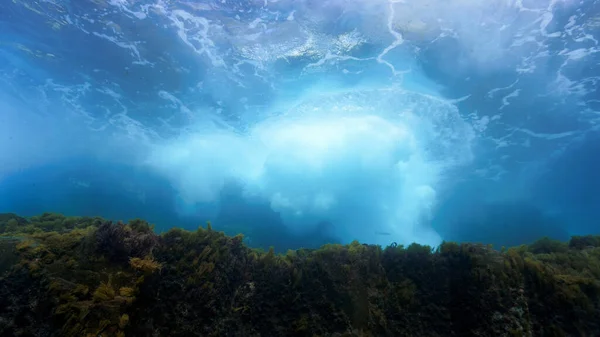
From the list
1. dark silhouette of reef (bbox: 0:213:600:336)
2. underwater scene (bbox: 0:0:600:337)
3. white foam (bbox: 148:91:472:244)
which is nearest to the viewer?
dark silhouette of reef (bbox: 0:213:600:336)

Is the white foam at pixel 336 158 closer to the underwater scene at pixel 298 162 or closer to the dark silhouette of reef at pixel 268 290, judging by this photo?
the underwater scene at pixel 298 162

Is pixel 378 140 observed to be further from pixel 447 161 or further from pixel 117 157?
pixel 117 157

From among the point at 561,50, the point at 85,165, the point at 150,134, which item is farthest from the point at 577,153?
the point at 85,165

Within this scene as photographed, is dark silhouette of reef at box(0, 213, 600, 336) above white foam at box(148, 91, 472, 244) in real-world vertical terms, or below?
below

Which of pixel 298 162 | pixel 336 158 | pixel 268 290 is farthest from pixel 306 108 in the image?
pixel 268 290

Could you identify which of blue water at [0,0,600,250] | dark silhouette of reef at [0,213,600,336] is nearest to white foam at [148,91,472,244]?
blue water at [0,0,600,250]

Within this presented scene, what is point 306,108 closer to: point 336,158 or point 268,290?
point 336,158

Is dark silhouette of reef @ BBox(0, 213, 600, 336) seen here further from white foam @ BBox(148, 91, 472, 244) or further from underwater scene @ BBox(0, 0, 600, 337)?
white foam @ BBox(148, 91, 472, 244)
